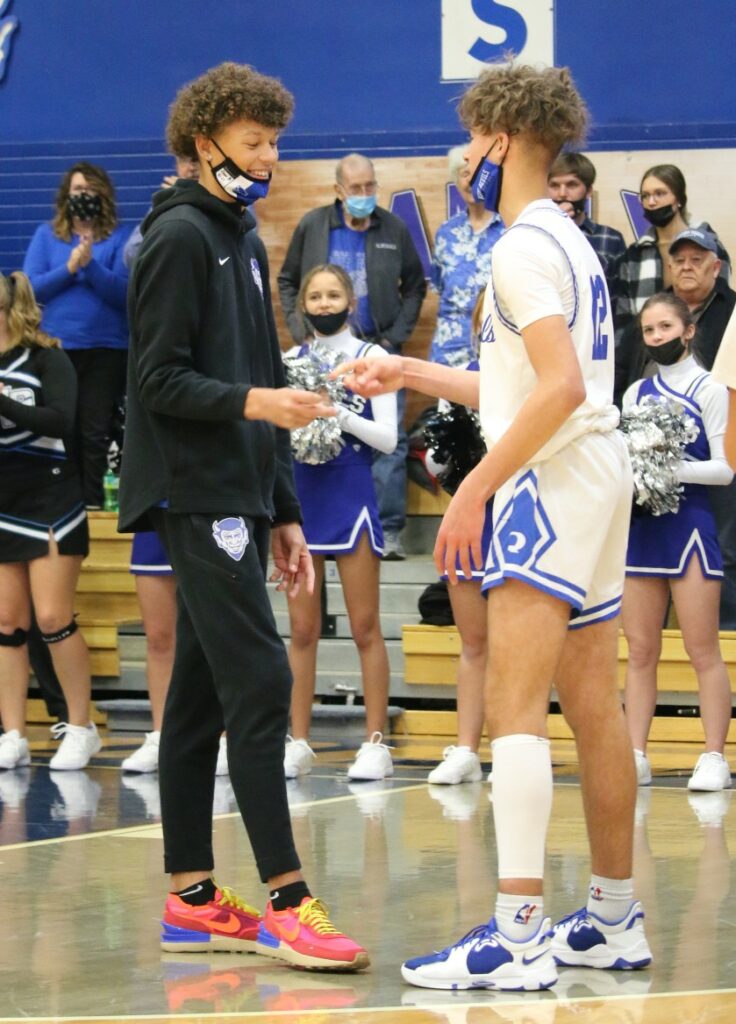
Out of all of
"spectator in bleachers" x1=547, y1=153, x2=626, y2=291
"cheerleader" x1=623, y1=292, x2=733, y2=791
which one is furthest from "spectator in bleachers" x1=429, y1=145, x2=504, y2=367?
"cheerleader" x1=623, y1=292, x2=733, y2=791

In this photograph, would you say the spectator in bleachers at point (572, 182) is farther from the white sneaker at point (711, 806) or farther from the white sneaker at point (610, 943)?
the white sneaker at point (610, 943)

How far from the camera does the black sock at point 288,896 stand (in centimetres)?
397

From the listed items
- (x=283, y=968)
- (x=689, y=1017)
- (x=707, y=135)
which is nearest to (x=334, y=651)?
(x=707, y=135)

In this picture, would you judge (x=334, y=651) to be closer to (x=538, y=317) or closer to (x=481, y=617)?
(x=481, y=617)

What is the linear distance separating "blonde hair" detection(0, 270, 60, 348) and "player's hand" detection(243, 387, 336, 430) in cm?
419

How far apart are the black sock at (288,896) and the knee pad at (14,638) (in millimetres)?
4192

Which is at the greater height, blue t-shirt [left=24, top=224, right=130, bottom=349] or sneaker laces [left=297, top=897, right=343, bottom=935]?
blue t-shirt [left=24, top=224, right=130, bottom=349]

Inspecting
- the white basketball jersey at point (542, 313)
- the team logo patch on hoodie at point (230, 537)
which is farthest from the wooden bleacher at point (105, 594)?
the white basketball jersey at point (542, 313)

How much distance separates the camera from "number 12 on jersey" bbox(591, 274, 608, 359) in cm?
380

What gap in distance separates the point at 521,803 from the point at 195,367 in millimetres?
1293

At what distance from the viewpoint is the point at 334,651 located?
903 centimetres

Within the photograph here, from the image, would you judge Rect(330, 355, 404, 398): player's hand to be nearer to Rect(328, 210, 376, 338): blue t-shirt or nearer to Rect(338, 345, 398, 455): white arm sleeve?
Rect(338, 345, 398, 455): white arm sleeve

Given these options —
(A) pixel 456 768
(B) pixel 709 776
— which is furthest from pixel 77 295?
(B) pixel 709 776

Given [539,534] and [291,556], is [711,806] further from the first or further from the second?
[539,534]
